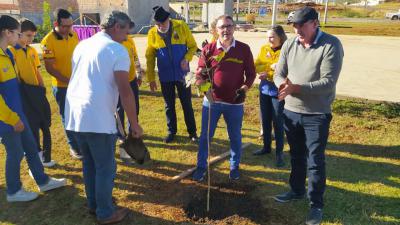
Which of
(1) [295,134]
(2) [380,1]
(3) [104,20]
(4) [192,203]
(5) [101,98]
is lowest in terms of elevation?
(4) [192,203]

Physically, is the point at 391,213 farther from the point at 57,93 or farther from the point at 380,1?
the point at 380,1

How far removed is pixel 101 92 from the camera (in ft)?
10.1

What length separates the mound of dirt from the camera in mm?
3809

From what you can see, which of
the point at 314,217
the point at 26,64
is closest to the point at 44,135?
the point at 26,64

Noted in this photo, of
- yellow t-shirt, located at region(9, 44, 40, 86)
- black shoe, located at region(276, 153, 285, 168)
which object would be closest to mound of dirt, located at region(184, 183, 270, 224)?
black shoe, located at region(276, 153, 285, 168)

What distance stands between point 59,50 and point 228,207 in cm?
315

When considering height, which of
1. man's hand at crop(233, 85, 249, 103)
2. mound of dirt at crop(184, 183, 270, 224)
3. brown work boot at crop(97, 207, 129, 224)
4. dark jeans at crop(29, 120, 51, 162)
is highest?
man's hand at crop(233, 85, 249, 103)

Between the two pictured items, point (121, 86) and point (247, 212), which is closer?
point (121, 86)

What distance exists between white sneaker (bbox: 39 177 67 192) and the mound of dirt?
5.57 feet

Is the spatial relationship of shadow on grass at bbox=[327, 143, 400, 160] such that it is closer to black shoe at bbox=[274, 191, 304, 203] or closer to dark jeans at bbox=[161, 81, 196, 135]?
black shoe at bbox=[274, 191, 304, 203]

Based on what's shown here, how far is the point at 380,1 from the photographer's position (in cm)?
9800

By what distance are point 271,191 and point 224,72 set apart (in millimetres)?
1665

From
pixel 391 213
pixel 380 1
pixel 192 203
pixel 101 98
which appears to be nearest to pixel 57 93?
pixel 101 98

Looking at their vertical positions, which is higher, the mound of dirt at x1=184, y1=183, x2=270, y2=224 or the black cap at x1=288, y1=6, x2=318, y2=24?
the black cap at x1=288, y1=6, x2=318, y2=24
